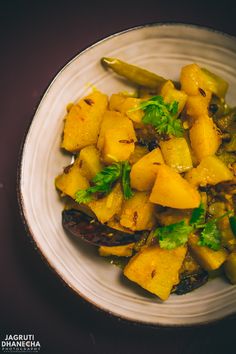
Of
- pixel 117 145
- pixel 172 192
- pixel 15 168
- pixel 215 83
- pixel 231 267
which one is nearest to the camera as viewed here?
pixel 172 192

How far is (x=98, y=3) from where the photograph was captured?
8.14 feet

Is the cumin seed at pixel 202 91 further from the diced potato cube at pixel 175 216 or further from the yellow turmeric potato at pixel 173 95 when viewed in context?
the diced potato cube at pixel 175 216

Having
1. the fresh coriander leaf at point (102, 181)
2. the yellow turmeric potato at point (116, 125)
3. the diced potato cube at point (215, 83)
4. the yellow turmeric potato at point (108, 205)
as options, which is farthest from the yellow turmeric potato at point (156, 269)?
the diced potato cube at point (215, 83)

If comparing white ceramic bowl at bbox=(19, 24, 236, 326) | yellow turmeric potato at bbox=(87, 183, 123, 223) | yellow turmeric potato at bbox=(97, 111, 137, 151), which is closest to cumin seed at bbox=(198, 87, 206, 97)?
white ceramic bowl at bbox=(19, 24, 236, 326)

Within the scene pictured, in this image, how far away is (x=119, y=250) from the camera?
75.6 inches

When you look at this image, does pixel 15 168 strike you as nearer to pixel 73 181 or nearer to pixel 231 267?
pixel 73 181

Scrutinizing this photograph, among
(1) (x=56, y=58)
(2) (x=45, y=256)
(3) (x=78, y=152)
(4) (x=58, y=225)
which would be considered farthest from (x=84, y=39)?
(2) (x=45, y=256)

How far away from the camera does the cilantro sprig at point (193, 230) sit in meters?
1.78

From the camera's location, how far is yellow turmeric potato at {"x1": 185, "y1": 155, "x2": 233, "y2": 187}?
1841 mm

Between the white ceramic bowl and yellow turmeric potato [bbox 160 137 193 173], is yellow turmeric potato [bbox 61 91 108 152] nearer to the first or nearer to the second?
the white ceramic bowl

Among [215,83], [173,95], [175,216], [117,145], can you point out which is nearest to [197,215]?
[175,216]

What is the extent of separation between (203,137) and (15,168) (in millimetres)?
958

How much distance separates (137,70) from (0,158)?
2.65 ft

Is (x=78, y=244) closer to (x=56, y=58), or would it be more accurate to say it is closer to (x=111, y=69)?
(x=111, y=69)
